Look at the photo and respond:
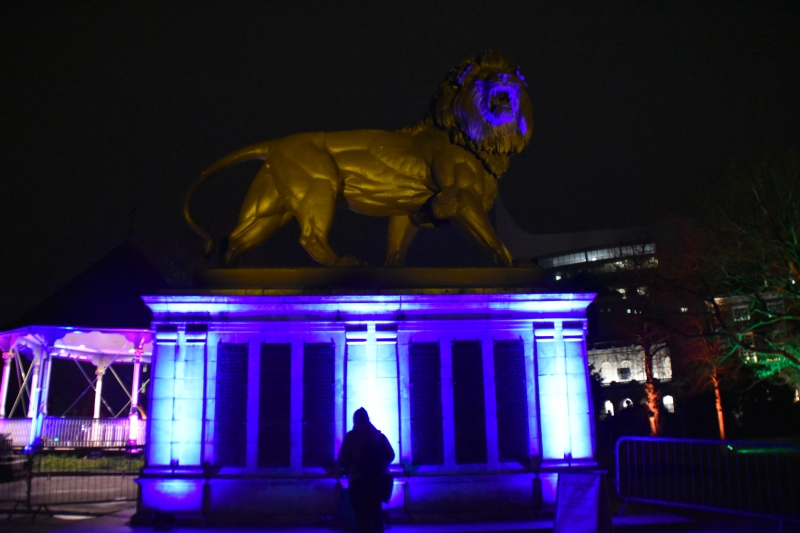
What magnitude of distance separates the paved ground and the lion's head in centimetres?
596

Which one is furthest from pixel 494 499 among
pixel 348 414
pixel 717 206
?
pixel 717 206

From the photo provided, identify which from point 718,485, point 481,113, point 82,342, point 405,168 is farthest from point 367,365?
point 82,342

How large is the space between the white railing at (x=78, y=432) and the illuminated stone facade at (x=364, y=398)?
10776 millimetres

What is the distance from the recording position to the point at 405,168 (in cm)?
1241

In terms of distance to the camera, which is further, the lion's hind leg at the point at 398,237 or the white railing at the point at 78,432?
the white railing at the point at 78,432

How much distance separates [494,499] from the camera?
11.0 meters

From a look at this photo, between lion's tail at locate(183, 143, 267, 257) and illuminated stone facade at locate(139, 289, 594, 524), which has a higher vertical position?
lion's tail at locate(183, 143, 267, 257)

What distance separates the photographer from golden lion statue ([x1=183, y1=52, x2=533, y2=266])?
475 inches

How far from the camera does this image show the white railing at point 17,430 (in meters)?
20.7

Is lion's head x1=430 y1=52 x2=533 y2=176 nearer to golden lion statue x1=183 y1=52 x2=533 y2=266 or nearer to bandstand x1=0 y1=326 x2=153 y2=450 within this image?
golden lion statue x1=183 y1=52 x2=533 y2=266

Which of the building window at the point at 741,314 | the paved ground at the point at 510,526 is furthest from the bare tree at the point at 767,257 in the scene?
the paved ground at the point at 510,526

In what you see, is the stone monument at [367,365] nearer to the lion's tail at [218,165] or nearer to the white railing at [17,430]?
the lion's tail at [218,165]

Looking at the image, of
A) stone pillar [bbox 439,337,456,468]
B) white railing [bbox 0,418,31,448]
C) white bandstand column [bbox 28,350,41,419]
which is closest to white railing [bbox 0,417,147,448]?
white railing [bbox 0,418,31,448]

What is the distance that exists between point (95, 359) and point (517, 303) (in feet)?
63.6
